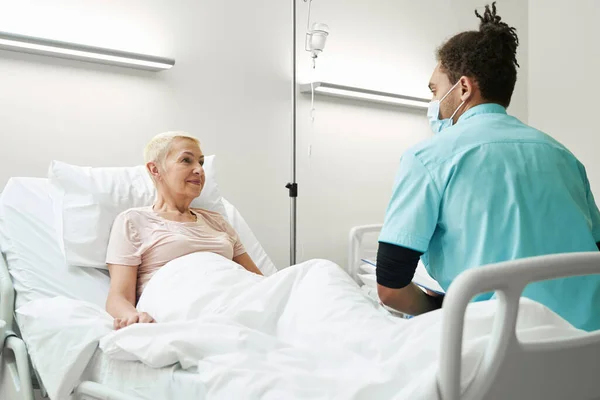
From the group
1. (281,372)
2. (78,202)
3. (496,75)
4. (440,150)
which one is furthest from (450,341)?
(78,202)

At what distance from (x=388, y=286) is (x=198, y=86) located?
5.14ft

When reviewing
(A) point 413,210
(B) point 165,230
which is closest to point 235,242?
(B) point 165,230

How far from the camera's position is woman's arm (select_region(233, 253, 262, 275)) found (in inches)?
89.3

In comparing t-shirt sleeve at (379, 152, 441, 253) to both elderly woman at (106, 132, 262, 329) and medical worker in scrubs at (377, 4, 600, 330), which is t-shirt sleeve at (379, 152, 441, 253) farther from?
elderly woman at (106, 132, 262, 329)

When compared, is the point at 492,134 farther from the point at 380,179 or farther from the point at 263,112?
the point at 380,179

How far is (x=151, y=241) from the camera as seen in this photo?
6.55 ft

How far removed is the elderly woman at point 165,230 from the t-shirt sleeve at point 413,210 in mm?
822

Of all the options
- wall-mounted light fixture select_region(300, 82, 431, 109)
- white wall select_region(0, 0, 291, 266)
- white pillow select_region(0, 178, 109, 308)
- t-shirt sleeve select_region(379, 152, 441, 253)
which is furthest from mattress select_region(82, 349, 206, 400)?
wall-mounted light fixture select_region(300, 82, 431, 109)

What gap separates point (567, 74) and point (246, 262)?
106 inches

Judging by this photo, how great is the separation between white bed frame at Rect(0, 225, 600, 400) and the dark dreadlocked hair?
1.82ft

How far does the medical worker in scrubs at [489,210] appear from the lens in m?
1.32

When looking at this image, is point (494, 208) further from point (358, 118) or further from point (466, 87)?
Answer: point (358, 118)

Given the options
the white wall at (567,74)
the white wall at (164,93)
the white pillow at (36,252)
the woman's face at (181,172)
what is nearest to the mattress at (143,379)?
the white pillow at (36,252)

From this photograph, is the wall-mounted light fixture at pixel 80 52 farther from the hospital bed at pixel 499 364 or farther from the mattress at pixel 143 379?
the mattress at pixel 143 379
